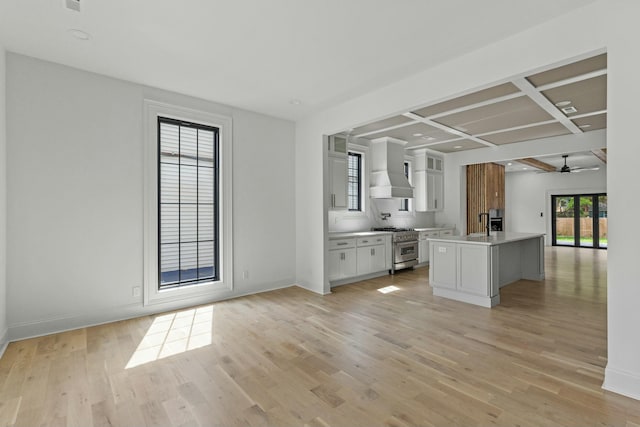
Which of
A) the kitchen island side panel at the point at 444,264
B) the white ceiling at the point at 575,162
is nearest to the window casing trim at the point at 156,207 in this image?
the kitchen island side panel at the point at 444,264

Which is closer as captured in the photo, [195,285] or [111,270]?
[111,270]

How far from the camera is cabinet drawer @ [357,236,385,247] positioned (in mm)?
5823

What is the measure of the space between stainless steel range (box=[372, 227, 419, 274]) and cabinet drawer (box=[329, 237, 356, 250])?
44.8 inches

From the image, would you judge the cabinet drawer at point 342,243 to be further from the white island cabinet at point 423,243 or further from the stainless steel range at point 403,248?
the white island cabinet at point 423,243

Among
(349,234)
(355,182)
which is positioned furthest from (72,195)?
(355,182)

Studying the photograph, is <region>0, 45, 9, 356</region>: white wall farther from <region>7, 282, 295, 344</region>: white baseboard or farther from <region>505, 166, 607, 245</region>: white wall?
<region>505, 166, 607, 245</region>: white wall

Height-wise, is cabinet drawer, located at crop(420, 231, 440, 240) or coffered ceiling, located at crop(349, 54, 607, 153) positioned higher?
coffered ceiling, located at crop(349, 54, 607, 153)

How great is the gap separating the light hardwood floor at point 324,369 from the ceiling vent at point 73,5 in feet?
9.42

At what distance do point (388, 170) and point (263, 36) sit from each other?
13.9 feet

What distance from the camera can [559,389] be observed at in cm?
227

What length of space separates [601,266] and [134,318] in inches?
367

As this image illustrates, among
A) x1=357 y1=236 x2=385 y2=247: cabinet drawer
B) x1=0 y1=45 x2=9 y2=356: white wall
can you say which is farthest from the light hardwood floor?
x1=357 y1=236 x2=385 y2=247: cabinet drawer

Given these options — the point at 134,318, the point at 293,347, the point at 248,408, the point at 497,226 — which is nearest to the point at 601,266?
the point at 497,226

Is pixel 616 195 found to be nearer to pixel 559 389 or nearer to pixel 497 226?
pixel 559 389
